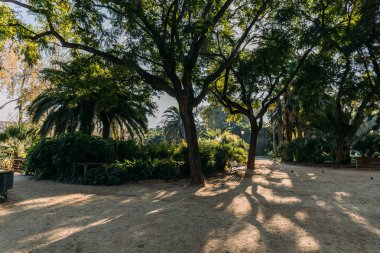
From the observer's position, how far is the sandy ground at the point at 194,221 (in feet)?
13.3

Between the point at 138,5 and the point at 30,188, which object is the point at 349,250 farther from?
the point at 30,188

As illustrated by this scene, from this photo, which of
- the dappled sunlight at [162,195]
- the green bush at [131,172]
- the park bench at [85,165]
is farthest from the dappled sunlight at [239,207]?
the park bench at [85,165]

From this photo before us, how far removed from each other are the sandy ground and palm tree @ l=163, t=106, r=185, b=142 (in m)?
33.4

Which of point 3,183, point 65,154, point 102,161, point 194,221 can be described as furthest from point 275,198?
point 65,154

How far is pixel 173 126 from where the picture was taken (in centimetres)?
4353

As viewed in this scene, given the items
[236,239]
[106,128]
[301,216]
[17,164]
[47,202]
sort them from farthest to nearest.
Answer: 1. [106,128]
2. [17,164]
3. [47,202]
4. [301,216]
5. [236,239]

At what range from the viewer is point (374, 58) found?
15.0 m

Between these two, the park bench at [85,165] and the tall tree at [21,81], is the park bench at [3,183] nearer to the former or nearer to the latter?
the park bench at [85,165]

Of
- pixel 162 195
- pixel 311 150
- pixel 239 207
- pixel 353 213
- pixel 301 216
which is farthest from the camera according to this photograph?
pixel 311 150

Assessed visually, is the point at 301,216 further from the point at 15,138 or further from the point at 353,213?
the point at 15,138

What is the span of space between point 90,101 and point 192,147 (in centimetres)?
921

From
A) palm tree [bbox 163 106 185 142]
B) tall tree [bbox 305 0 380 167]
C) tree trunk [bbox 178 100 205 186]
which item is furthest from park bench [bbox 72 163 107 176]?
palm tree [bbox 163 106 185 142]

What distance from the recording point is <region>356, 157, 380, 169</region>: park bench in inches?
644

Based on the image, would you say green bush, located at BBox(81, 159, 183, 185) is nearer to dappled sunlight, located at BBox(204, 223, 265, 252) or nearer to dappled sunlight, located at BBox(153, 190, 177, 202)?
dappled sunlight, located at BBox(153, 190, 177, 202)
